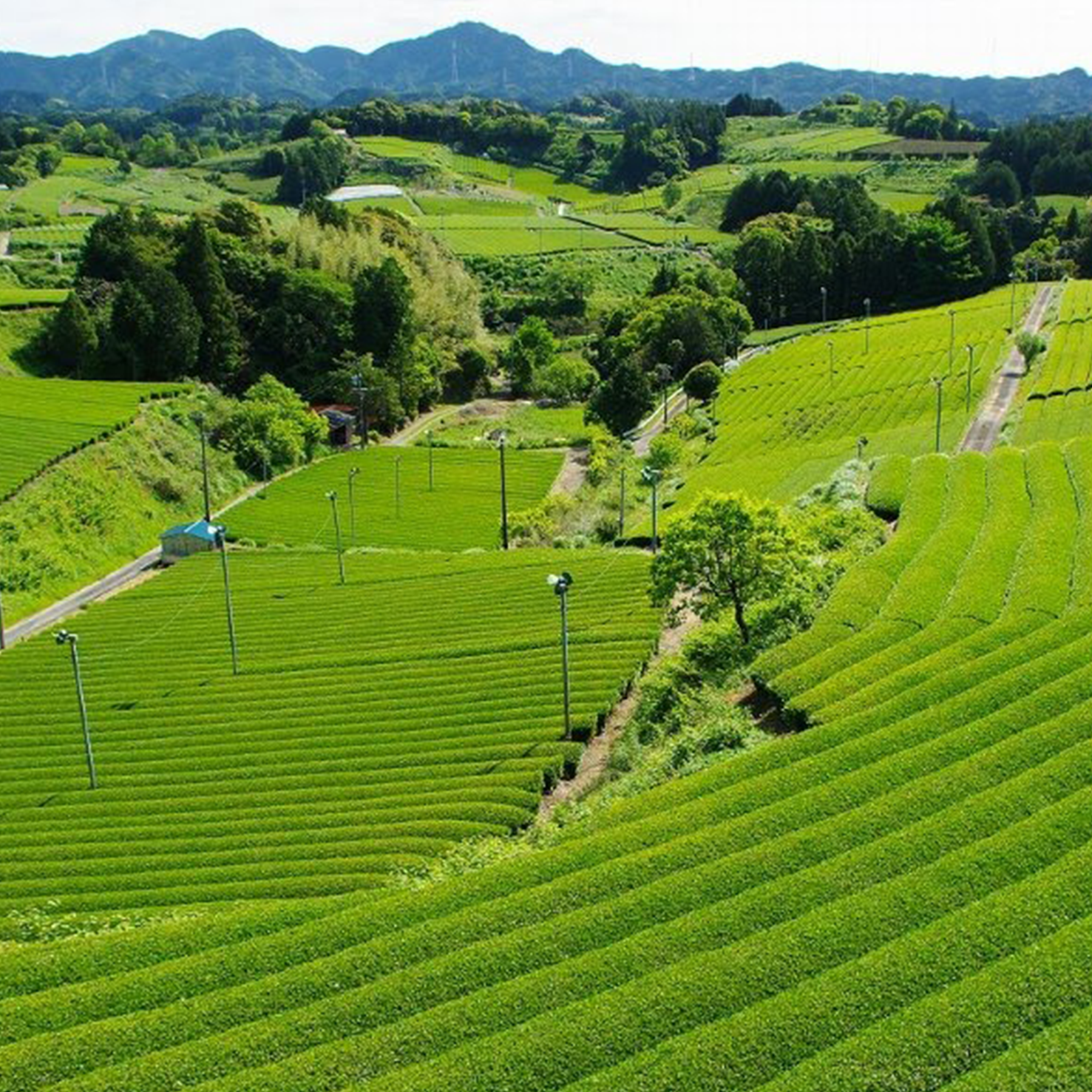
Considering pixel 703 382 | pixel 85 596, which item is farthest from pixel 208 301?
pixel 703 382

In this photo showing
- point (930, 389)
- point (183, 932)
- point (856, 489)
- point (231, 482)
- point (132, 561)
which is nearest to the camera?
point (183, 932)

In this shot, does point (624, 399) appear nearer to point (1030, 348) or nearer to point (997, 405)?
point (997, 405)

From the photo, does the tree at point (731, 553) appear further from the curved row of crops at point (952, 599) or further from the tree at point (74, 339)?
the tree at point (74, 339)

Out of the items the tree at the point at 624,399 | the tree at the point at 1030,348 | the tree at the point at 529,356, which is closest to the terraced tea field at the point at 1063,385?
the tree at the point at 1030,348

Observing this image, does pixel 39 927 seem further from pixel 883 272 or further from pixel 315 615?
pixel 883 272

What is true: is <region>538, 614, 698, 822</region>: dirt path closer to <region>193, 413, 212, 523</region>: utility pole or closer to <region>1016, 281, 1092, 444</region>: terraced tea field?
<region>1016, 281, 1092, 444</region>: terraced tea field

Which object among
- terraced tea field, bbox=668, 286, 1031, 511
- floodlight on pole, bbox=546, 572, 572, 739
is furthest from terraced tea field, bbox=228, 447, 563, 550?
floodlight on pole, bbox=546, 572, 572, 739

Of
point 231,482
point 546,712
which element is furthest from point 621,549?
point 231,482
